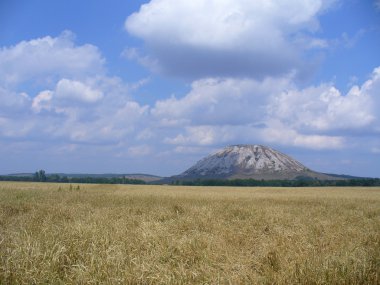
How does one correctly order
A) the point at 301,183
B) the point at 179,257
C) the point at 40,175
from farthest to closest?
the point at 40,175 → the point at 301,183 → the point at 179,257

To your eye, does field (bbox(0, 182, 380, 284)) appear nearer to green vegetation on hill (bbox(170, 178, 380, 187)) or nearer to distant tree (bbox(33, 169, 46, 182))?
green vegetation on hill (bbox(170, 178, 380, 187))

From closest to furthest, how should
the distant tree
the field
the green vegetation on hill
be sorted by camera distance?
the field < the green vegetation on hill < the distant tree

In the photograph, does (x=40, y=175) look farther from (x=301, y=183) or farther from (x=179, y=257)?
(x=179, y=257)

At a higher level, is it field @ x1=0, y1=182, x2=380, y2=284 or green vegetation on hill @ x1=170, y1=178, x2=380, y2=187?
field @ x1=0, y1=182, x2=380, y2=284

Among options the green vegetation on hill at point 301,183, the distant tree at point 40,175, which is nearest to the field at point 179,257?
the green vegetation on hill at point 301,183

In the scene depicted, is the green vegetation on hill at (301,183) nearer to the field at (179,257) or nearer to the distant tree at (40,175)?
the distant tree at (40,175)

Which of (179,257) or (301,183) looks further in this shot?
(301,183)

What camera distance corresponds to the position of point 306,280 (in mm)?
5926

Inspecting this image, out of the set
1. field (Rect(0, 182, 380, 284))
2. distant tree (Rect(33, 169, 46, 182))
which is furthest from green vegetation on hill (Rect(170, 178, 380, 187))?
field (Rect(0, 182, 380, 284))

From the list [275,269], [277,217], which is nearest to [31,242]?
[275,269]

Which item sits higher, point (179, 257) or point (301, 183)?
point (179, 257)

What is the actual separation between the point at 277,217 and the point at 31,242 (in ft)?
34.1

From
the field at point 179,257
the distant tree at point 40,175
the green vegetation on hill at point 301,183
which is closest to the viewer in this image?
the field at point 179,257

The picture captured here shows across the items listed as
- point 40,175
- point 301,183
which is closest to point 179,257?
point 301,183
